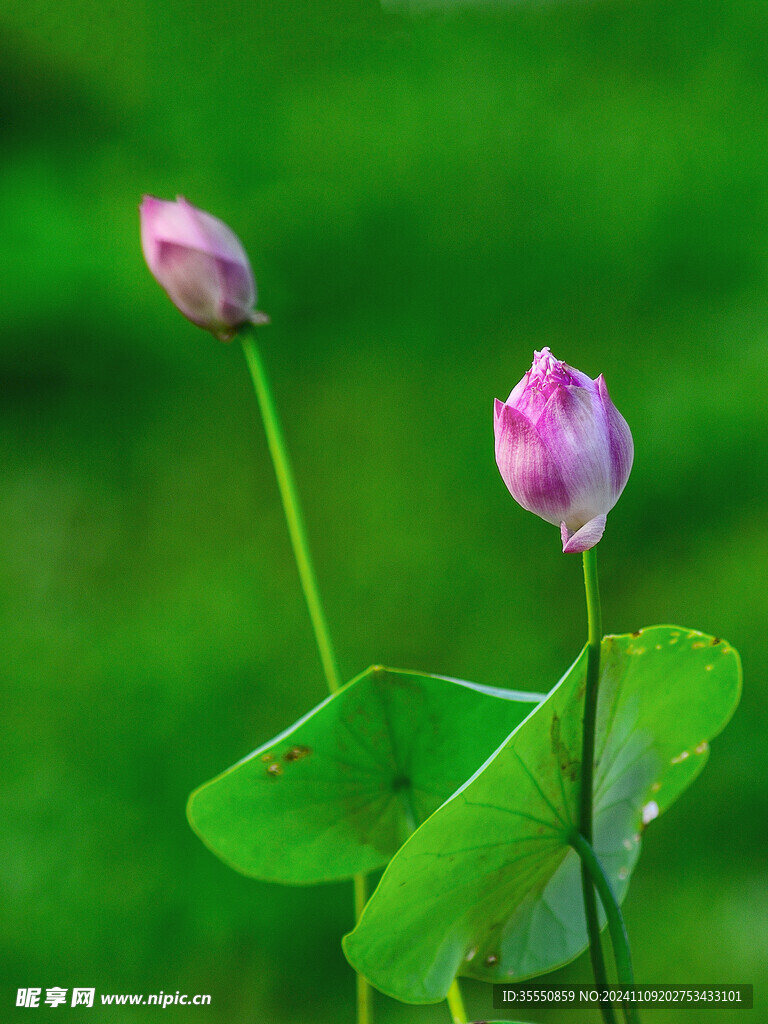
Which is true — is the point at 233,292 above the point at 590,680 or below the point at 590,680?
above

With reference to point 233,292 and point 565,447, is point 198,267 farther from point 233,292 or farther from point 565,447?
point 565,447

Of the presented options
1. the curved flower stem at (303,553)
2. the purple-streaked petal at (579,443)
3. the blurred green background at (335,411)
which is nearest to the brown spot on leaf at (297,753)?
the curved flower stem at (303,553)

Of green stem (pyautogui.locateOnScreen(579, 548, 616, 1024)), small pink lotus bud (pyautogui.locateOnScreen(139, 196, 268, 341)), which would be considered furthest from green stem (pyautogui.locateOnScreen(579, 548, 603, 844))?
small pink lotus bud (pyautogui.locateOnScreen(139, 196, 268, 341))

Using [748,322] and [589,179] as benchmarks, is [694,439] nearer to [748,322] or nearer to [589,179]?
[748,322]

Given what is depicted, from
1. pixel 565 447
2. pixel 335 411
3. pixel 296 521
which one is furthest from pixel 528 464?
pixel 335 411

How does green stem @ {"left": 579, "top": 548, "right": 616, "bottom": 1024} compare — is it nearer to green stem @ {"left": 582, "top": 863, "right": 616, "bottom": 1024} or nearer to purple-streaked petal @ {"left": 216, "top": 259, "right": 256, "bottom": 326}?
green stem @ {"left": 582, "top": 863, "right": 616, "bottom": 1024}

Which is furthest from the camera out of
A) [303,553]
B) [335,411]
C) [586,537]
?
[335,411]

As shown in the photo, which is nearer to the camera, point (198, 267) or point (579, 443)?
point (579, 443)
